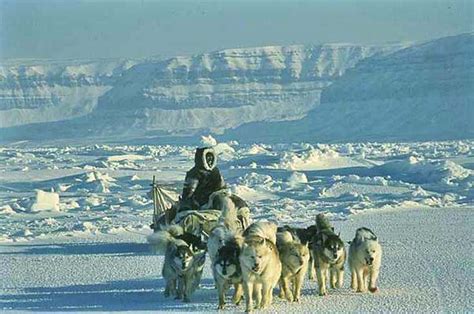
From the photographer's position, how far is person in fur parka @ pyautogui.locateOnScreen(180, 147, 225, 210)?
948cm

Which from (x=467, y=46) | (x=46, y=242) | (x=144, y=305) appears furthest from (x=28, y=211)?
(x=467, y=46)

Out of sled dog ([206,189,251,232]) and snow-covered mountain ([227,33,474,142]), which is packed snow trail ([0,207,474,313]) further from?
snow-covered mountain ([227,33,474,142])

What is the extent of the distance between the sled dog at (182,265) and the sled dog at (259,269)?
56cm

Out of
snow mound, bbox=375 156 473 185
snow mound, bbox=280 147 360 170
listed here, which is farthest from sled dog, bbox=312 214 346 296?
snow mound, bbox=280 147 360 170

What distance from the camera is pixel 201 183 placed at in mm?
9523

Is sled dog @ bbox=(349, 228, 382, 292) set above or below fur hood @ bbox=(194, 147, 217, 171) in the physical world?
below

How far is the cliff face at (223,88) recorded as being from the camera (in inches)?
6088

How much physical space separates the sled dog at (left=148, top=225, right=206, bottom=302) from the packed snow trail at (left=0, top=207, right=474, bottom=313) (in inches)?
4.6

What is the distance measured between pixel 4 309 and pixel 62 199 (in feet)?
49.0

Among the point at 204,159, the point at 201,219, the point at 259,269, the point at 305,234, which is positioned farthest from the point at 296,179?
the point at 259,269

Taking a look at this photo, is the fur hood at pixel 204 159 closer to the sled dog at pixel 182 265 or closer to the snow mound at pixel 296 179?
the sled dog at pixel 182 265

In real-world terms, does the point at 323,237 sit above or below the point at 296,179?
above

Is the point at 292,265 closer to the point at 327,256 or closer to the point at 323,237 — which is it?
the point at 327,256

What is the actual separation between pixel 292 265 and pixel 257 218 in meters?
8.54
